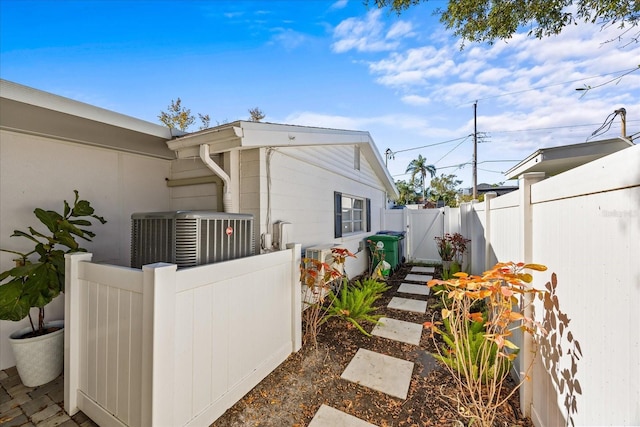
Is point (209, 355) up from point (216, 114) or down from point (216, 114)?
down

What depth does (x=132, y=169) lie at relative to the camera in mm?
3588

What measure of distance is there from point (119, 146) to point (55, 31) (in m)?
3.00

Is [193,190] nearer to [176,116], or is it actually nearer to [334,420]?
[334,420]

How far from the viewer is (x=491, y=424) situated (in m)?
1.83

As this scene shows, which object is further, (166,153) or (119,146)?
(166,153)

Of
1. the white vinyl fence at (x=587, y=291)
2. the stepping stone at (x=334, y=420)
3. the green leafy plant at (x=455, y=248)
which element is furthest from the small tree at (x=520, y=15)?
the stepping stone at (x=334, y=420)

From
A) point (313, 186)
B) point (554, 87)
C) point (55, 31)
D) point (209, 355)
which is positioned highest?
point (554, 87)

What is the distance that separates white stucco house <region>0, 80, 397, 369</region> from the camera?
8.57ft

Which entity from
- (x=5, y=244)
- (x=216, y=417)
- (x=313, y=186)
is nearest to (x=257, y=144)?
(x=313, y=186)

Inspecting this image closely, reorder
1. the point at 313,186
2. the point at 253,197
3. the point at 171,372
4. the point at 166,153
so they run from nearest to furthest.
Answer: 1. the point at 171,372
2. the point at 253,197
3. the point at 166,153
4. the point at 313,186

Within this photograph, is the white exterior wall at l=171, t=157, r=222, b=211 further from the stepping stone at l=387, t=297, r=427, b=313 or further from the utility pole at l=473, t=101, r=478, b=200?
the utility pole at l=473, t=101, r=478, b=200

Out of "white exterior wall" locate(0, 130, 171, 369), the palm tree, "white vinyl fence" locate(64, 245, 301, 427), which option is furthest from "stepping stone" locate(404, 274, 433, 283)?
the palm tree

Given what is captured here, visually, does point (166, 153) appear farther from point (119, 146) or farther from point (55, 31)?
point (55, 31)

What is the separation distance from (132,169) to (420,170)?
36.9 meters
